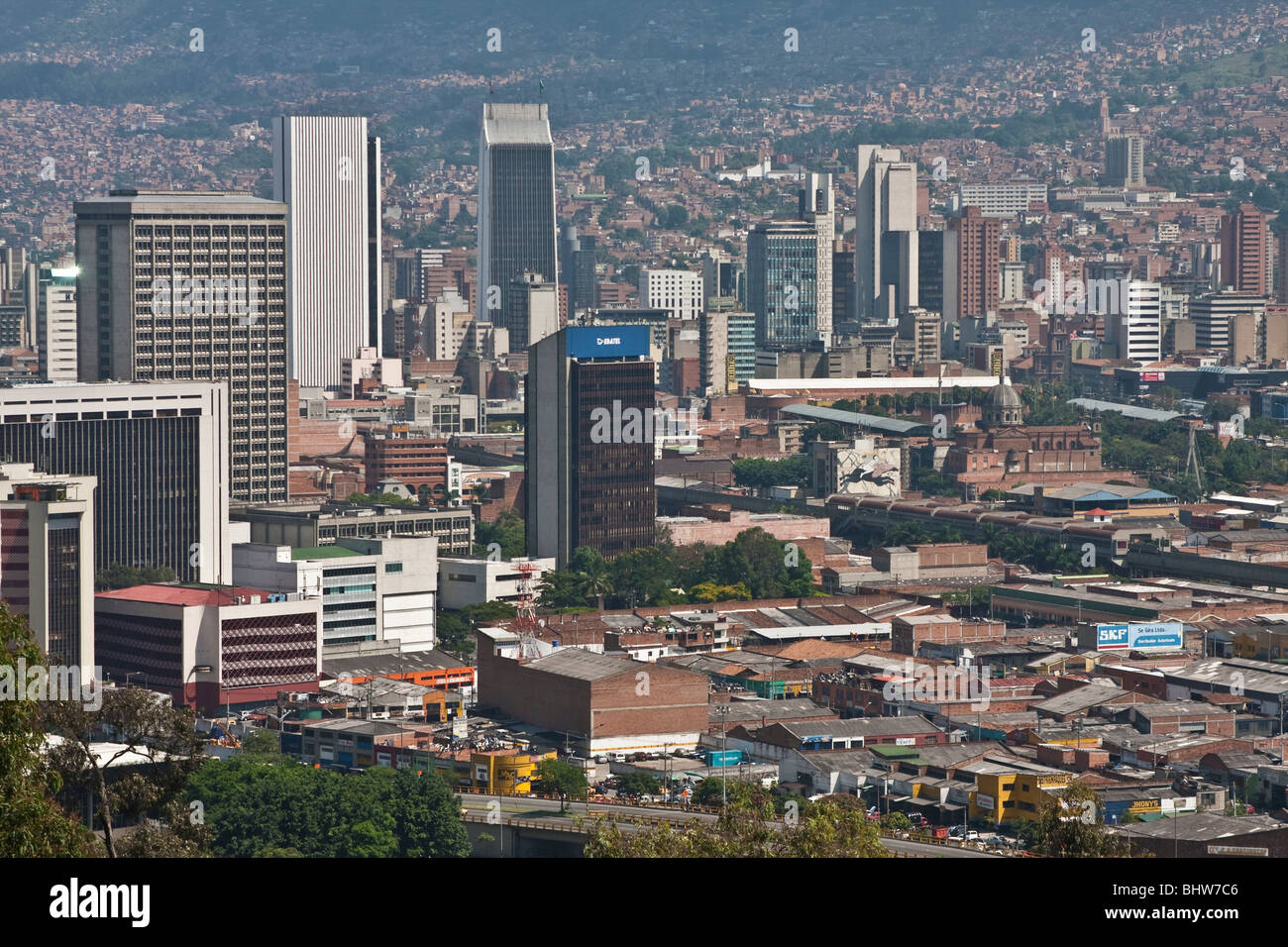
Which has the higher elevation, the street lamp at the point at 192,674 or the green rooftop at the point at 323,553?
the green rooftop at the point at 323,553

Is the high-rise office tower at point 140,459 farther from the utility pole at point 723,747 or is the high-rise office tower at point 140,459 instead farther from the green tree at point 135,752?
the green tree at point 135,752

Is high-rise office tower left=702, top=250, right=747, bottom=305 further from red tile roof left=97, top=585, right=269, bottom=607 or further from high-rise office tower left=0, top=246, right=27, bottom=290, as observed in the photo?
red tile roof left=97, top=585, right=269, bottom=607

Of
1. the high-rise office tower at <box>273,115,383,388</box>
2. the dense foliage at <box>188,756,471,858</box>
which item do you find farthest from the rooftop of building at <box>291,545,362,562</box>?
the high-rise office tower at <box>273,115,383,388</box>

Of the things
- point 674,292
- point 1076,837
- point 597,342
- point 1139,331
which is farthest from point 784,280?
point 1076,837

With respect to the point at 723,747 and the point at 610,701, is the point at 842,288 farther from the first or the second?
the point at 723,747

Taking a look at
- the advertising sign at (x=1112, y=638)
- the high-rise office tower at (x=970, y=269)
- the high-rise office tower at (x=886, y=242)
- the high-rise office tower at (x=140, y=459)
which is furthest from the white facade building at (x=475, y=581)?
the high-rise office tower at (x=970, y=269)
